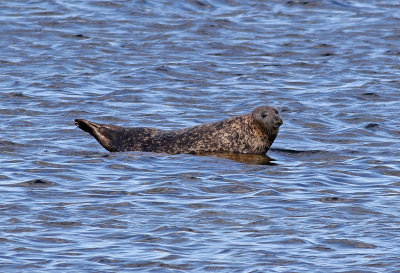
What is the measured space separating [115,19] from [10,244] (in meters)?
17.8

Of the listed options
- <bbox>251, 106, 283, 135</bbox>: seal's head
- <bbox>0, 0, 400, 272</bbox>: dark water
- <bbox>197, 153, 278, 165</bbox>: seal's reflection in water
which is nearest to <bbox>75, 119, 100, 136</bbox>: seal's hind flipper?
<bbox>0, 0, 400, 272</bbox>: dark water

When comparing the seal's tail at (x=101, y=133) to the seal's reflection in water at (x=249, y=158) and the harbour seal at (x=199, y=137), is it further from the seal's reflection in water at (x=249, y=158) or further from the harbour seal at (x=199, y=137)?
the seal's reflection in water at (x=249, y=158)

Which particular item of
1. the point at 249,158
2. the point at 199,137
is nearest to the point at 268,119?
the point at 249,158

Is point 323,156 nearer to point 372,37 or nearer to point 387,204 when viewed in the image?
point 387,204

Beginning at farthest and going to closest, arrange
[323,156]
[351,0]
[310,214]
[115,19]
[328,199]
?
[351,0] < [115,19] < [323,156] < [328,199] < [310,214]

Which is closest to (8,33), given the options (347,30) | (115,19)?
(115,19)

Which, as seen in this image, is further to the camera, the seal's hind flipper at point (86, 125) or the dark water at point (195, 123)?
the seal's hind flipper at point (86, 125)

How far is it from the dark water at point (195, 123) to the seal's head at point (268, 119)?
0.44 meters

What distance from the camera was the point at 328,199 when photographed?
12.0 metres

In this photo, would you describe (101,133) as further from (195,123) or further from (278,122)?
(195,123)

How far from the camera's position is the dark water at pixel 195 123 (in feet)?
32.3

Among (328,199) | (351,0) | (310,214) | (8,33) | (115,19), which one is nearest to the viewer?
(310,214)

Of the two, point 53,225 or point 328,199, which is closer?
point 53,225

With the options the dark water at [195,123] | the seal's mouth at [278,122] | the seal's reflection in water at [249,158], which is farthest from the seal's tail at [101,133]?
the seal's mouth at [278,122]
